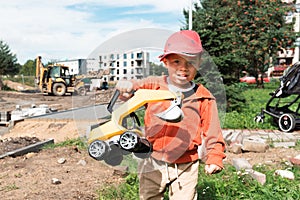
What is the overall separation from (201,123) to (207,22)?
24.0ft

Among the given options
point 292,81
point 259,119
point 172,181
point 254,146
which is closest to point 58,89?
point 259,119

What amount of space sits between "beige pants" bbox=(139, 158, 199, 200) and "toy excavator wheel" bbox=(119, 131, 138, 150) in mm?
580

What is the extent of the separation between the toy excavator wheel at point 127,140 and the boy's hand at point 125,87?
0.77ft

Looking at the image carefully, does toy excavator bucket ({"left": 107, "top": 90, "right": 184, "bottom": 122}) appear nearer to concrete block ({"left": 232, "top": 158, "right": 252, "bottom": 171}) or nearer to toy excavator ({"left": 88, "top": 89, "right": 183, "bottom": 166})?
toy excavator ({"left": 88, "top": 89, "right": 183, "bottom": 166})

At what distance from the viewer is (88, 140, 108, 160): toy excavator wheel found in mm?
1806

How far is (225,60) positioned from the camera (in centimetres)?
920

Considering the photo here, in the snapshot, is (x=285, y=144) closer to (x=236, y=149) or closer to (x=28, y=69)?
(x=236, y=149)

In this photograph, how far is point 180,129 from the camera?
211 cm

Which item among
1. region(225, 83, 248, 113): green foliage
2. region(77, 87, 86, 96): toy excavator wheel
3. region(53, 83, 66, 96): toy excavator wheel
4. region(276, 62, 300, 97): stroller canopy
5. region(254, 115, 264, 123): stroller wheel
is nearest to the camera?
region(77, 87, 86, 96): toy excavator wheel

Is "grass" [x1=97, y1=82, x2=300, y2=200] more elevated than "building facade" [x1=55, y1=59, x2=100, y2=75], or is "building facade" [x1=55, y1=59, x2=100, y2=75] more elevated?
"building facade" [x1=55, y1=59, x2=100, y2=75]

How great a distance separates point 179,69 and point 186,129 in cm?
35

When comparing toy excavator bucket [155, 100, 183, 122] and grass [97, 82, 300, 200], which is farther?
grass [97, 82, 300, 200]

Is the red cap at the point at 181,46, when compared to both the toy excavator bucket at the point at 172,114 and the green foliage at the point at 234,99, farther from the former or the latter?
the green foliage at the point at 234,99

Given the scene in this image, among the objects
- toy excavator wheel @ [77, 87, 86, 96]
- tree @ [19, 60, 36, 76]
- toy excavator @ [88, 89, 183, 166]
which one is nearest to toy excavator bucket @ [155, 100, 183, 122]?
toy excavator @ [88, 89, 183, 166]
